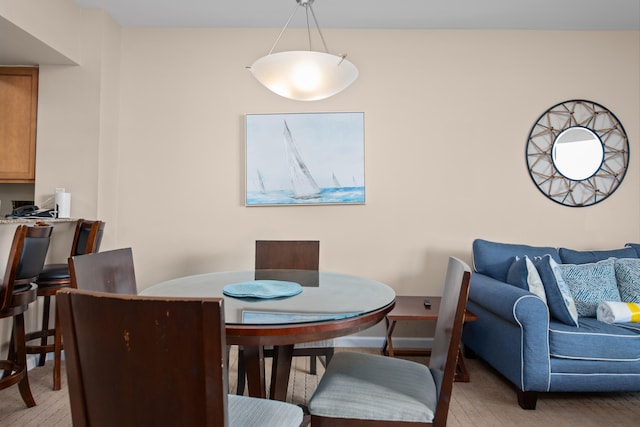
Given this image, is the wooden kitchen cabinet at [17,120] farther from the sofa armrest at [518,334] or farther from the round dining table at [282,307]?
the sofa armrest at [518,334]

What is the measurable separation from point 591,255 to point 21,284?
3.64 metres

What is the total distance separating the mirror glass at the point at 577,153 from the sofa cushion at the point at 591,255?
642mm

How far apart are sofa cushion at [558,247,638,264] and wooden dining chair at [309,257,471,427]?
1949 mm

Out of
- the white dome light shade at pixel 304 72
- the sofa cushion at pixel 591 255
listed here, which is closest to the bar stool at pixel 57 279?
the white dome light shade at pixel 304 72

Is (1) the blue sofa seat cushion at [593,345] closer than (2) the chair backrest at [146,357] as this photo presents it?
No

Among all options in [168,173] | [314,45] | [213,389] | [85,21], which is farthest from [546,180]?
[85,21]

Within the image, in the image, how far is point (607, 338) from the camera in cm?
229

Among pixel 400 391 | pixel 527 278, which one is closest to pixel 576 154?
pixel 527 278

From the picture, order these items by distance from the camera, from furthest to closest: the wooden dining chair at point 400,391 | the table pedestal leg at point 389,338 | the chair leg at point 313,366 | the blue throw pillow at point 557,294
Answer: the table pedestal leg at point 389,338
the chair leg at point 313,366
the blue throw pillow at point 557,294
the wooden dining chair at point 400,391

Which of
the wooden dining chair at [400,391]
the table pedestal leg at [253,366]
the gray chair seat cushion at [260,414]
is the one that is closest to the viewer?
the gray chair seat cushion at [260,414]

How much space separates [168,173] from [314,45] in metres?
1.58

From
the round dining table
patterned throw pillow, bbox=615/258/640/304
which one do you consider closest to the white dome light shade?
the round dining table

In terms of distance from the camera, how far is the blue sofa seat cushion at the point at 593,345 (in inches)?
89.9

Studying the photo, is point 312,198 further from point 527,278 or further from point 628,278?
point 628,278
